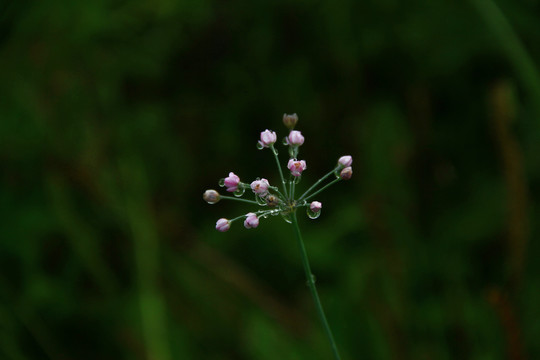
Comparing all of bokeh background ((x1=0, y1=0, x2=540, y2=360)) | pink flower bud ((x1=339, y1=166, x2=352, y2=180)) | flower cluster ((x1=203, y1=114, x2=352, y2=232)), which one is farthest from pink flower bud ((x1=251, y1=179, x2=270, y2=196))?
bokeh background ((x1=0, y1=0, x2=540, y2=360))

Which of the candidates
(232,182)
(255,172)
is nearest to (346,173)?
(232,182)

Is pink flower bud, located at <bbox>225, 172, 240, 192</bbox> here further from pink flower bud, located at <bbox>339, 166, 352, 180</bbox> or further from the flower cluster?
pink flower bud, located at <bbox>339, 166, 352, 180</bbox>

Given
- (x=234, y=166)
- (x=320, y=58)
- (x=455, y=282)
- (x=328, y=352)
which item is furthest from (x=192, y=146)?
(x=455, y=282)

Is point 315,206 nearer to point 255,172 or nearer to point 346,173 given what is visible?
point 346,173

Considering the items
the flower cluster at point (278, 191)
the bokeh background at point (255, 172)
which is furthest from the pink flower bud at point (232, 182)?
the bokeh background at point (255, 172)

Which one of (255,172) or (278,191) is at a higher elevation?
(255,172)

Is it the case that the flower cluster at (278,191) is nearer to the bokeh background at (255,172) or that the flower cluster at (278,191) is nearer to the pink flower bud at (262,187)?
the pink flower bud at (262,187)

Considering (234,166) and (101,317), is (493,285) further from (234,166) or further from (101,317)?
(101,317)

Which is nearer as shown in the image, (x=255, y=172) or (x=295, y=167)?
(x=295, y=167)
